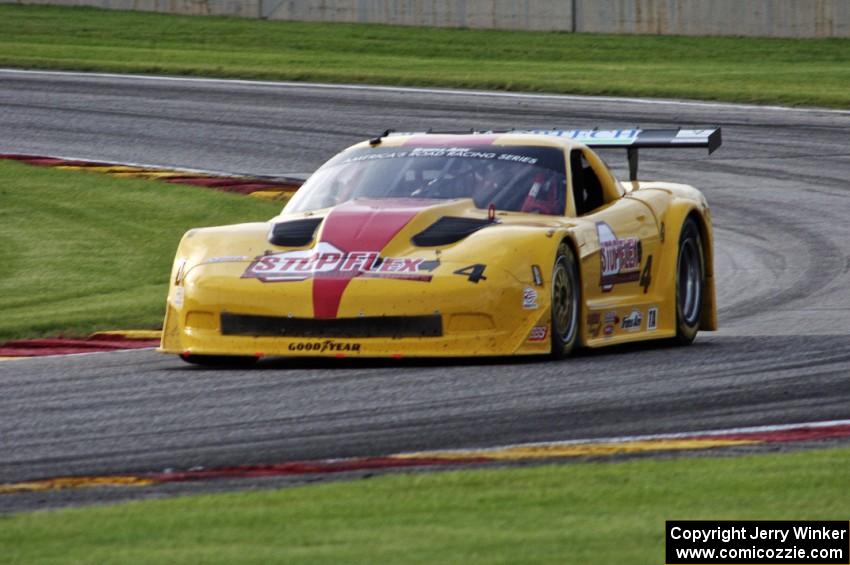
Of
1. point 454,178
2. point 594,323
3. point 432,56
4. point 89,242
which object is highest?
point 432,56

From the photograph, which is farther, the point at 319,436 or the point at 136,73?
the point at 136,73

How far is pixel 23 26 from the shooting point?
33.5 m

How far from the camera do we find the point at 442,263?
360 inches

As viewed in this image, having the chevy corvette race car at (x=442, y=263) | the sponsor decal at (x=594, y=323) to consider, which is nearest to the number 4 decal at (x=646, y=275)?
the chevy corvette race car at (x=442, y=263)

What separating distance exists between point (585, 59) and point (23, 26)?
10286 mm

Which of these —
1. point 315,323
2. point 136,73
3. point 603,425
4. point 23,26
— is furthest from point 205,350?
point 23,26

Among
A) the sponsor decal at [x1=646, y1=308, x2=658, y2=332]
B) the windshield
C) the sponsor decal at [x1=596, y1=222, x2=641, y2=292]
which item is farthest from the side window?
the sponsor decal at [x1=646, y1=308, x2=658, y2=332]

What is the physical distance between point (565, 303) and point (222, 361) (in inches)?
70.4

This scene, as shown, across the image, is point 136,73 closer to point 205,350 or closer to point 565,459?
point 205,350

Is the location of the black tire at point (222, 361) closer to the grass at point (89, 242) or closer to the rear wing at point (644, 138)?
the grass at point (89, 242)

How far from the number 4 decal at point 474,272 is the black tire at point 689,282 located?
202 cm

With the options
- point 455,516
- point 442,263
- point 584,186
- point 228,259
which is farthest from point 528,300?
point 455,516

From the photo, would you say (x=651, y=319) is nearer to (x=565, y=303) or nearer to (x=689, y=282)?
(x=689, y=282)

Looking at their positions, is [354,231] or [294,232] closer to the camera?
[354,231]
